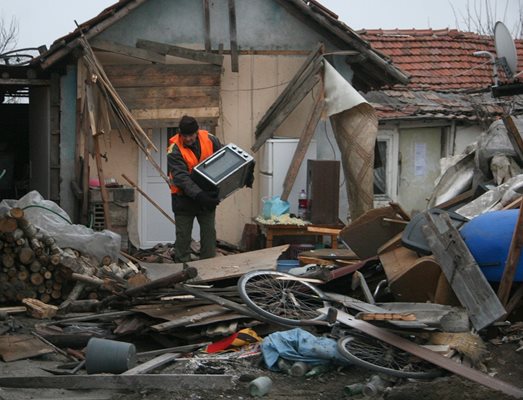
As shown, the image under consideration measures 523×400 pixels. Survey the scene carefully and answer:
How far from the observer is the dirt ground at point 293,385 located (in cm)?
637

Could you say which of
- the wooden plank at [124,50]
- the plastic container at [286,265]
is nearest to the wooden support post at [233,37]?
the wooden plank at [124,50]

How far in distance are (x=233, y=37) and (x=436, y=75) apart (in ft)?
24.4

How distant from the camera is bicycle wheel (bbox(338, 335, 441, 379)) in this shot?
22.9 feet

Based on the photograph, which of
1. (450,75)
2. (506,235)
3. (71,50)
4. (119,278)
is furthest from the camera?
(450,75)

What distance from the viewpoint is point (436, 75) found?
2069cm

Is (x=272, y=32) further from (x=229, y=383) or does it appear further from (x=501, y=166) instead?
(x=229, y=383)

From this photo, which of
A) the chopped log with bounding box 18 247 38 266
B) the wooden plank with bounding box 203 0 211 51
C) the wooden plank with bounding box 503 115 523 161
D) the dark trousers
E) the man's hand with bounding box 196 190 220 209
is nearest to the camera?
the chopped log with bounding box 18 247 38 266

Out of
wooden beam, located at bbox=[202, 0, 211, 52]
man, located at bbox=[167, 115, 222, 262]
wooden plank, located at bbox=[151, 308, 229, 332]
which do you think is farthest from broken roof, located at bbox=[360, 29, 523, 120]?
wooden plank, located at bbox=[151, 308, 229, 332]

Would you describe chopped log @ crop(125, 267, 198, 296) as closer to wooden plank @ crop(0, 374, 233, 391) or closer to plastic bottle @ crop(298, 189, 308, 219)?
wooden plank @ crop(0, 374, 233, 391)

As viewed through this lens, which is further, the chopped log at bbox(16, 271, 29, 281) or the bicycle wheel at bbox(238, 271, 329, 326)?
the chopped log at bbox(16, 271, 29, 281)

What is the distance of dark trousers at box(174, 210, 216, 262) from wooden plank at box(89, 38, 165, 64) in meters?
3.87

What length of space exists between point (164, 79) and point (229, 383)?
8.18 metres

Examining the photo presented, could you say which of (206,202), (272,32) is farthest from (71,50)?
(206,202)

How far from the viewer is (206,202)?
1075 cm
